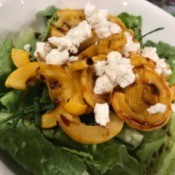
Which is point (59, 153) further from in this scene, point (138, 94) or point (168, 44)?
point (168, 44)

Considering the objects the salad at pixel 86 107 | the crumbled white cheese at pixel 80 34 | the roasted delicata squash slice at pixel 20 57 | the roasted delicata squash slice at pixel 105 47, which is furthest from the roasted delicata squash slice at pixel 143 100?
the roasted delicata squash slice at pixel 20 57

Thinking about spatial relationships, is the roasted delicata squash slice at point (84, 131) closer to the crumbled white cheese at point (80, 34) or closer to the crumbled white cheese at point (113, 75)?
the crumbled white cheese at point (113, 75)

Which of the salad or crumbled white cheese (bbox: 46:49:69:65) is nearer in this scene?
the salad

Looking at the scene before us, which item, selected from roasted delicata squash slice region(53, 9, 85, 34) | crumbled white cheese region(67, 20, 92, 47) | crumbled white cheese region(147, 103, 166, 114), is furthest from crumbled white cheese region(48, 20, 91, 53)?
crumbled white cheese region(147, 103, 166, 114)

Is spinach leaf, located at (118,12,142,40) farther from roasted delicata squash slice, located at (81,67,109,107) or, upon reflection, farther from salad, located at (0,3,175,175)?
roasted delicata squash slice, located at (81,67,109,107)

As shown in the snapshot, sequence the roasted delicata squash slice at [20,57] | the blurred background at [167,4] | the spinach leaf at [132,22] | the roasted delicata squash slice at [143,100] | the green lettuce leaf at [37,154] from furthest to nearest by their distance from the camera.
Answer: the blurred background at [167,4]
the spinach leaf at [132,22]
the roasted delicata squash slice at [20,57]
the roasted delicata squash slice at [143,100]
the green lettuce leaf at [37,154]
